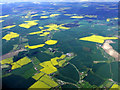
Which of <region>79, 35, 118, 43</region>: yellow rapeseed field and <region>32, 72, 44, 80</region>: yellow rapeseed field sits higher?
<region>79, 35, 118, 43</region>: yellow rapeseed field

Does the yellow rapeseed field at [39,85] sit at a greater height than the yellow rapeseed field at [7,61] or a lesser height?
lesser

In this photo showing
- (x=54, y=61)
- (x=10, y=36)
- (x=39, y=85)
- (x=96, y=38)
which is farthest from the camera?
(x=10, y=36)

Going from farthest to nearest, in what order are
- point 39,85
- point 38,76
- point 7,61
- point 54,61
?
point 7,61, point 54,61, point 38,76, point 39,85

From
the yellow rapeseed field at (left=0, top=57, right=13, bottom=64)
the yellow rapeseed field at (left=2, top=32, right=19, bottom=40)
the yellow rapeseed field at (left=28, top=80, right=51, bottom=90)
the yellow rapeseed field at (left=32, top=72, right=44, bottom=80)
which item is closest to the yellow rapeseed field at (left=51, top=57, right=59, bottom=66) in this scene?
the yellow rapeseed field at (left=32, top=72, right=44, bottom=80)

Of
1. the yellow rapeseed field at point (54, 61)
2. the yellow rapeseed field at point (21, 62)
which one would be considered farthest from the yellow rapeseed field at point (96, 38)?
the yellow rapeseed field at point (21, 62)

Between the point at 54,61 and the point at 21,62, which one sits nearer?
the point at 54,61

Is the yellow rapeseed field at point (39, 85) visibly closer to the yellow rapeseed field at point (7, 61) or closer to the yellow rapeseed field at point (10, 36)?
the yellow rapeseed field at point (7, 61)

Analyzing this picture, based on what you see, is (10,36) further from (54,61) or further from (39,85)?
(39,85)

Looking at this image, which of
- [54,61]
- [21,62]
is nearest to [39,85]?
[54,61]

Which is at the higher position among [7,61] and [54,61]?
[7,61]

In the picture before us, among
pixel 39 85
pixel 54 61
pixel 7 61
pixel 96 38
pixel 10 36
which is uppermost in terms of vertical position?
pixel 10 36

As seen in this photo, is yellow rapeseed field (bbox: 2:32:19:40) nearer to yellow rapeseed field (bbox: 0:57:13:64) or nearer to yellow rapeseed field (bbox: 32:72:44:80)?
yellow rapeseed field (bbox: 0:57:13:64)
